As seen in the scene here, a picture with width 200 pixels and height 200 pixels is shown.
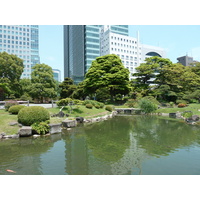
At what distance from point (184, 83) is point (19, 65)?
122 ft

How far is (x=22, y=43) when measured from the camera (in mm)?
86188

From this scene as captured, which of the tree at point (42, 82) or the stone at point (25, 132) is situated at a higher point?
the tree at point (42, 82)

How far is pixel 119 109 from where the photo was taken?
30.6 metres

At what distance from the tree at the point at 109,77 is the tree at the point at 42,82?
8.52m

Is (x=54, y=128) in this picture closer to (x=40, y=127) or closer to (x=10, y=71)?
(x=40, y=127)

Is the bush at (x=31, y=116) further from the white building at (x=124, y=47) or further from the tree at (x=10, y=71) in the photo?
the white building at (x=124, y=47)

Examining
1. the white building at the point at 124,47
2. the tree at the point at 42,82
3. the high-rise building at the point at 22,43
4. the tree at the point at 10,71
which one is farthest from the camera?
the high-rise building at the point at 22,43

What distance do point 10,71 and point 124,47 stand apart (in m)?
61.9

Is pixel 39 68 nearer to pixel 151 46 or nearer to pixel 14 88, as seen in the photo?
→ pixel 14 88

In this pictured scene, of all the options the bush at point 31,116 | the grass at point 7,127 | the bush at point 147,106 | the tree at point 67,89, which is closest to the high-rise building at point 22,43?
the tree at point 67,89

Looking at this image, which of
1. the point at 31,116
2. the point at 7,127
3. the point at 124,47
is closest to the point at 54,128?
the point at 31,116

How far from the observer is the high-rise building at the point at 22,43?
269 feet

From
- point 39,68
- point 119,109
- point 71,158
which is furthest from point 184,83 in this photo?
point 71,158

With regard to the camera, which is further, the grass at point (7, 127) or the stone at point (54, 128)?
the stone at point (54, 128)
